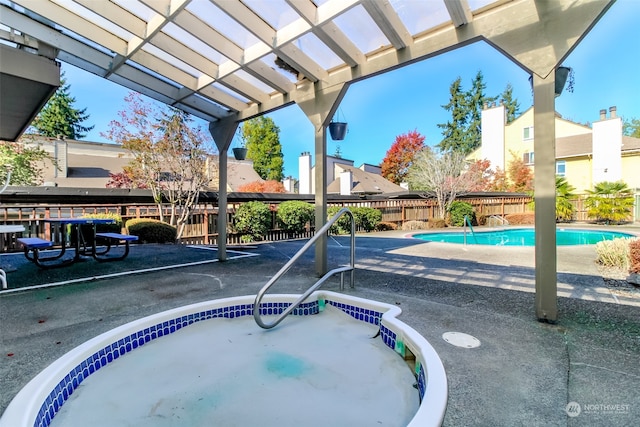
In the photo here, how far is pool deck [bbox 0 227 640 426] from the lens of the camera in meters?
1.85

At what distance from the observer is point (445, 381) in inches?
76.0

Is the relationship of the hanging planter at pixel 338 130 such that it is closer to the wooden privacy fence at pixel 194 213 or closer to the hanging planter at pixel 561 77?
the hanging planter at pixel 561 77

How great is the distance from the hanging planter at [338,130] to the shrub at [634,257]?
5.19 m

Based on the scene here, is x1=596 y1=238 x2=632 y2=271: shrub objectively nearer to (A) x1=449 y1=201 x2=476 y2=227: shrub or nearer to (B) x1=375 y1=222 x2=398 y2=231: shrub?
(B) x1=375 y1=222 x2=398 y2=231: shrub

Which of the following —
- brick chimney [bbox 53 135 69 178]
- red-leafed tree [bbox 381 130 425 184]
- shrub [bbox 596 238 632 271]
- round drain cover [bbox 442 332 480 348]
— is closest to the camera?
round drain cover [bbox 442 332 480 348]

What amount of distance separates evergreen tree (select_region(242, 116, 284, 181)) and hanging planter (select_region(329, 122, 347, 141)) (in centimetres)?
2761

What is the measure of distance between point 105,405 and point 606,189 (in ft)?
66.8

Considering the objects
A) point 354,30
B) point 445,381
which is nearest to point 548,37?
point 354,30

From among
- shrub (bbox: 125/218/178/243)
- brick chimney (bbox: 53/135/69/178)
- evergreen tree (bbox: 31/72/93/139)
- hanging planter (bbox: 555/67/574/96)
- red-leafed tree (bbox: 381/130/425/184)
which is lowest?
shrub (bbox: 125/218/178/243)

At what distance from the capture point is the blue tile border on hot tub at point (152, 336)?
6.67 feet

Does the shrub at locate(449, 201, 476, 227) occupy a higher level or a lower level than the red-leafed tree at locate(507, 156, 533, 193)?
lower

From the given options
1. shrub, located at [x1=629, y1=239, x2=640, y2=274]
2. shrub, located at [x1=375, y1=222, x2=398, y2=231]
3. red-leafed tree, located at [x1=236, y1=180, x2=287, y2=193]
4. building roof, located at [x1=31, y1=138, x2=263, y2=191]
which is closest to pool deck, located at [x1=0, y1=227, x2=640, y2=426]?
shrub, located at [x1=629, y1=239, x2=640, y2=274]

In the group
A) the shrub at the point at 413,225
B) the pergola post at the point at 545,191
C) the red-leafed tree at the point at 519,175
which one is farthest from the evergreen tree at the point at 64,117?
the red-leafed tree at the point at 519,175

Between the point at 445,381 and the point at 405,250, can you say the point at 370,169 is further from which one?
the point at 445,381
